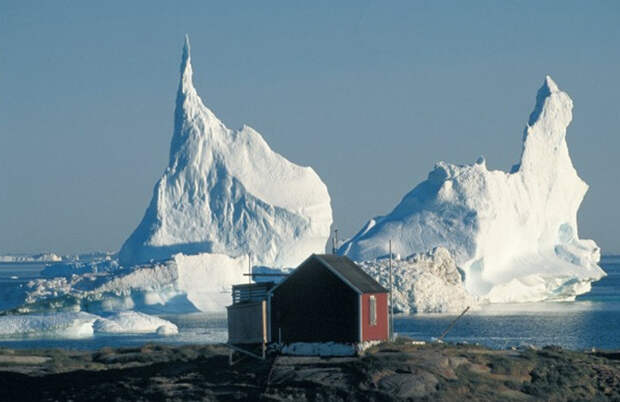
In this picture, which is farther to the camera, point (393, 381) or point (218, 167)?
point (218, 167)

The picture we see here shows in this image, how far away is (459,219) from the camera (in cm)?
7106

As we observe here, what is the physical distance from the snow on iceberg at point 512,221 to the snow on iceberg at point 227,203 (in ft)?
13.5

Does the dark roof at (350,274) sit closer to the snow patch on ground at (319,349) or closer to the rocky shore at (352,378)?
the snow patch on ground at (319,349)

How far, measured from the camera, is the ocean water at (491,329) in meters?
49.1

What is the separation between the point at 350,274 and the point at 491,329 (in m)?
27.9

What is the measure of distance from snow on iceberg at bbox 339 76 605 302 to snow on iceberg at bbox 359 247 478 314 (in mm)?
5357

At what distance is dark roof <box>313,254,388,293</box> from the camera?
91.4 feet

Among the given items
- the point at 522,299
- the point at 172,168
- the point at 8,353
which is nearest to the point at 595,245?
the point at 522,299

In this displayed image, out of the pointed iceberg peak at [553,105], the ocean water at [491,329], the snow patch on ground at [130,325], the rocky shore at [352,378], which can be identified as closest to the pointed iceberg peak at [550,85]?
the pointed iceberg peak at [553,105]

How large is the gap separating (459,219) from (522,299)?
6.90 m

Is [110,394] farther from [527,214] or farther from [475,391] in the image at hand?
[527,214]

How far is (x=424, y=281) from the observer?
61.9m

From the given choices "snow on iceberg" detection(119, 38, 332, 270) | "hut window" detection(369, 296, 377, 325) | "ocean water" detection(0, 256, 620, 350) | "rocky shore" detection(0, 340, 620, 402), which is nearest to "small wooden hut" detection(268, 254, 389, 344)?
"hut window" detection(369, 296, 377, 325)

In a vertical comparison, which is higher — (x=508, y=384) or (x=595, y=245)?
(x=595, y=245)
